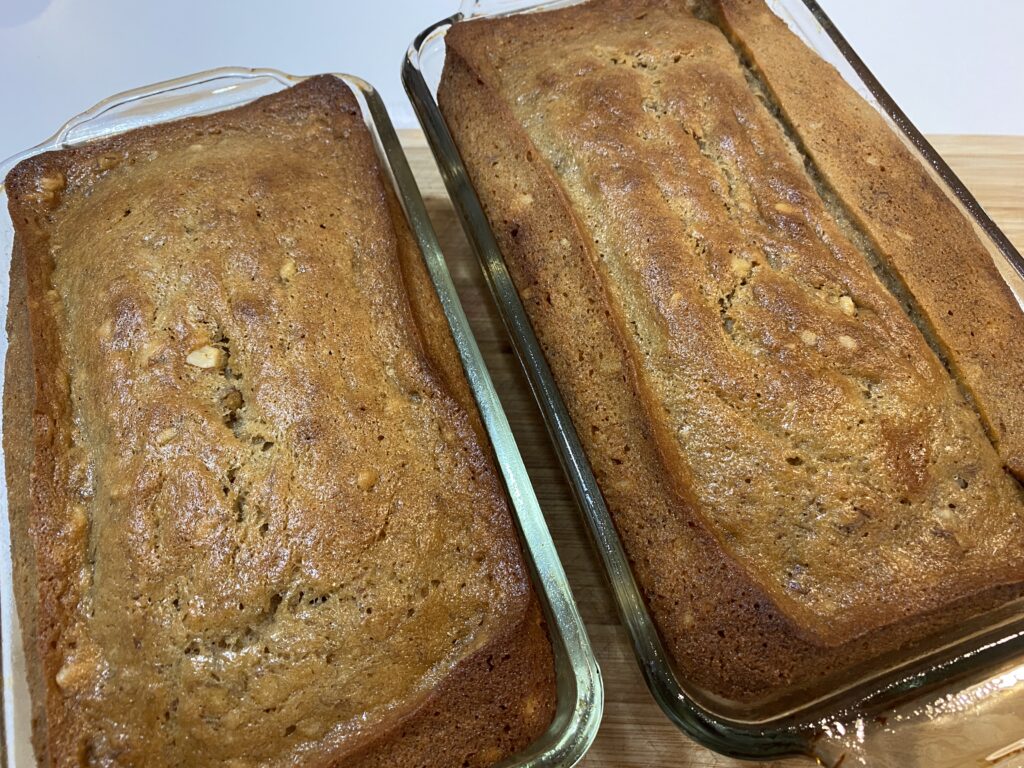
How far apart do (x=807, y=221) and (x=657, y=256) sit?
12.0 inches

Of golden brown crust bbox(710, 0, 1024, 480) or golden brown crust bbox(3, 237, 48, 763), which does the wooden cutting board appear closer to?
golden brown crust bbox(710, 0, 1024, 480)

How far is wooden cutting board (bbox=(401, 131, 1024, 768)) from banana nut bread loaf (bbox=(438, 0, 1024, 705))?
0.71 feet

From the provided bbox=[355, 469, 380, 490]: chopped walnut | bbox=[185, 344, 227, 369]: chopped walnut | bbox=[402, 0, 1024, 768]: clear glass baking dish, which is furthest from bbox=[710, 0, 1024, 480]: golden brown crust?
bbox=[185, 344, 227, 369]: chopped walnut

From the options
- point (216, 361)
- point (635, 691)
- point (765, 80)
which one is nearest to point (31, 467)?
point (216, 361)

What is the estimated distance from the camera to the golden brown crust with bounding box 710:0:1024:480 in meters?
1.32

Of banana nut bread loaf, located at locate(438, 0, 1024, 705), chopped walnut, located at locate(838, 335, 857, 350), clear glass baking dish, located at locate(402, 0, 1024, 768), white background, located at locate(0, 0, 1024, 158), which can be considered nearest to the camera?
clear glass baking dish, located at locate(402, 0, 1024, 768)

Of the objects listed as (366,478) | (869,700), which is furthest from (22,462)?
(869,700)

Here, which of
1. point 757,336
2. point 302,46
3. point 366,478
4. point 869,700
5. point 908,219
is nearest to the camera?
point 869,700

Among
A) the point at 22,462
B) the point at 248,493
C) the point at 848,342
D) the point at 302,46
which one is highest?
the point at 302,46

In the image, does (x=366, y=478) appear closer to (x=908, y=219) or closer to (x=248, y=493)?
(x=248, y=493)

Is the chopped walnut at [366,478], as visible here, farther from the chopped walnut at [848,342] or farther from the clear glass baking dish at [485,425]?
the chopped walnut at [848,342]

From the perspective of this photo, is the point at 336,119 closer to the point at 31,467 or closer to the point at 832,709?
the point at 31,467

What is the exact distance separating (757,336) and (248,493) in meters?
0.88

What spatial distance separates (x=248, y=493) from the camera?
1.17 m
